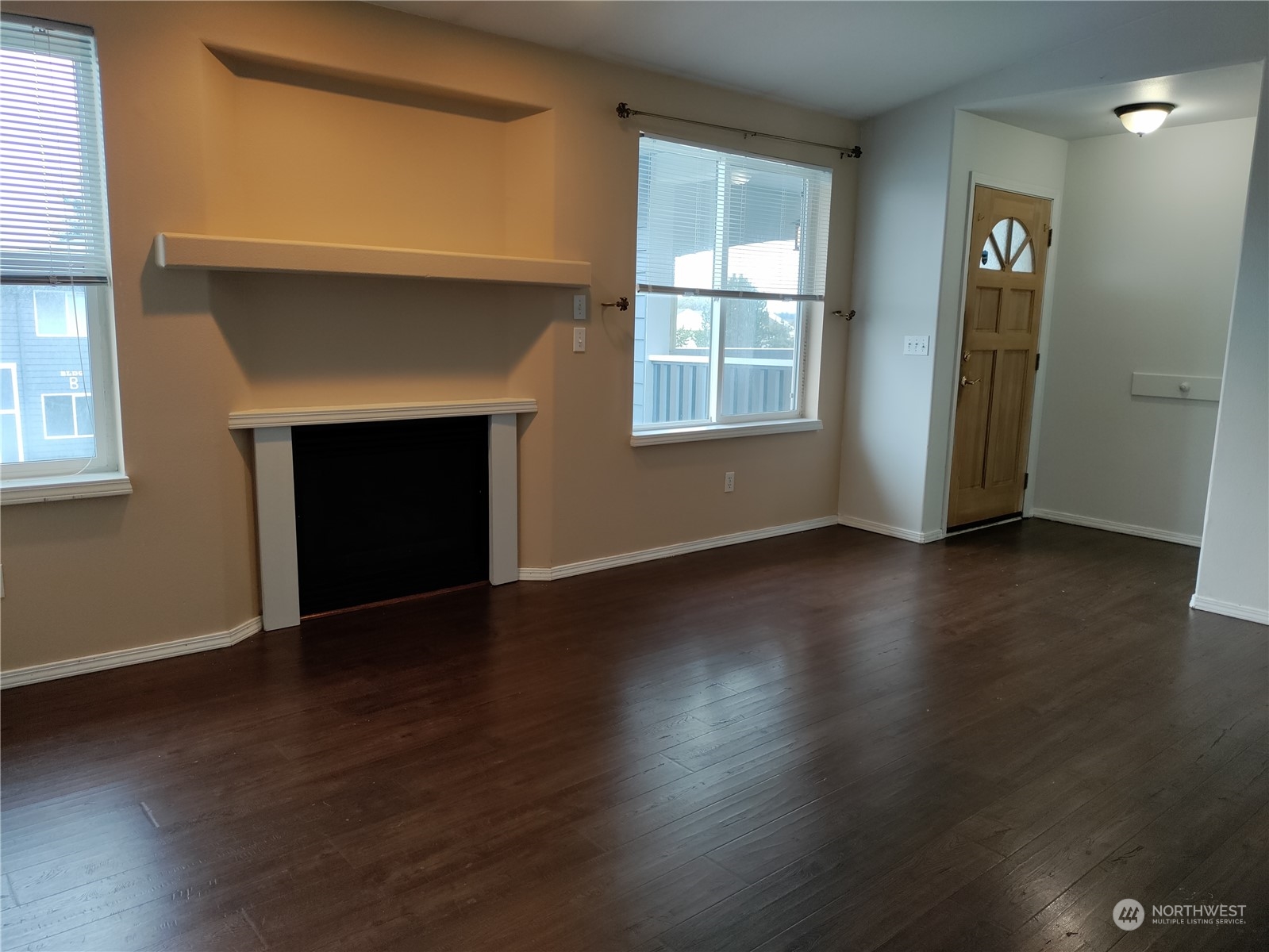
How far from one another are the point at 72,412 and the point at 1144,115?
5.00 m

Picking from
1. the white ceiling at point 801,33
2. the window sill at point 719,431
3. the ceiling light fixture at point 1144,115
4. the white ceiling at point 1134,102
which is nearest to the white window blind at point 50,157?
the white ceiling at point 801,33

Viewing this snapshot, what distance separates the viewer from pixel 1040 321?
5.63m

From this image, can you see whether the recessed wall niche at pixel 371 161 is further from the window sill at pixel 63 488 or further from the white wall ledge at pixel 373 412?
the window sill at pixel 63 488

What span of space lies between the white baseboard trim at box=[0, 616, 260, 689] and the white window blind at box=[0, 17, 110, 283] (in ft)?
4.24

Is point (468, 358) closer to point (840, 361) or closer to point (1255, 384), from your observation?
point (840, 361)

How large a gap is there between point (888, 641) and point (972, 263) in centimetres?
260

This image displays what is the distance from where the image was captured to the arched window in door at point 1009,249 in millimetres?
5188

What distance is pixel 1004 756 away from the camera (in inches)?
103

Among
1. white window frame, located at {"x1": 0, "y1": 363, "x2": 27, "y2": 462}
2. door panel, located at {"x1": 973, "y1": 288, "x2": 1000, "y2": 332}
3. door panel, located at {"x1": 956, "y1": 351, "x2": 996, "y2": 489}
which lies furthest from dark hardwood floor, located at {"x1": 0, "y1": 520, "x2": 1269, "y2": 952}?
door panel, located at {"x1": 973, "y1": 288, "x2": 1000, "y2": 332}

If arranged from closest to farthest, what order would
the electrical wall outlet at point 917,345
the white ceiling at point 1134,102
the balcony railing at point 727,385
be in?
the white ceiling at point 1134,102 → the balcony railing at point 727,385 → the electrical wall outlet at point 917,345

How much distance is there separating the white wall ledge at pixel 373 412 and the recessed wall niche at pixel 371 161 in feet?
2.21

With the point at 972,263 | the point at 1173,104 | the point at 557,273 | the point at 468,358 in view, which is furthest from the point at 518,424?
the point at 1173,104

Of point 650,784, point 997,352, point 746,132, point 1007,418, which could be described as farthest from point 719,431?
point 650,784

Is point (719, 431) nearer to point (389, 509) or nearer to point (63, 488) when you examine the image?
point (389, 509)
